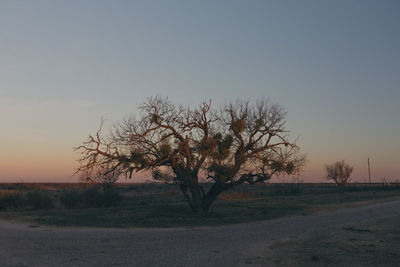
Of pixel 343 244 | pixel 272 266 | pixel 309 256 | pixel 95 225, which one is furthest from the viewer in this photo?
pixel 95 225

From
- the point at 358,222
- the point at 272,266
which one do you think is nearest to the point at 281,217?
the point at 358,222

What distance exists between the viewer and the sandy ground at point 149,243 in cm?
1030

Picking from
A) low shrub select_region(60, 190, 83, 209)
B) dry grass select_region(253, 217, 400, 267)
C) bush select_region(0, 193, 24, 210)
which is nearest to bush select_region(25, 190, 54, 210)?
bush select_region(0, 193, 24, 210)

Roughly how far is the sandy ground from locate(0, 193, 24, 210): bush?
12.3 metres

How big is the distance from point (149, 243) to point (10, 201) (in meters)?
23.0

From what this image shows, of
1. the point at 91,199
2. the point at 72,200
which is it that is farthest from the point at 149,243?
the point at 91,199

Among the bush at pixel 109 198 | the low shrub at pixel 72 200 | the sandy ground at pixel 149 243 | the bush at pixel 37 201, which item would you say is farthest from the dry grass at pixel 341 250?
the bush at pixel 37 201

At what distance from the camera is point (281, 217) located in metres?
21.5

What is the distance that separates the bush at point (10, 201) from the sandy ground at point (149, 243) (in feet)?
40.2

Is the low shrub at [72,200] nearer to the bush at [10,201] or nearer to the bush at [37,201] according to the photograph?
the bush at [37,201]

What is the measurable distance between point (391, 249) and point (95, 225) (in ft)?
42.4

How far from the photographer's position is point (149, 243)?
13289mm

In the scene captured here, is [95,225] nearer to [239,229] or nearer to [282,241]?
[239,229]

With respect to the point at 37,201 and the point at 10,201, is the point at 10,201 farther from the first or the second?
the point at 37,201
